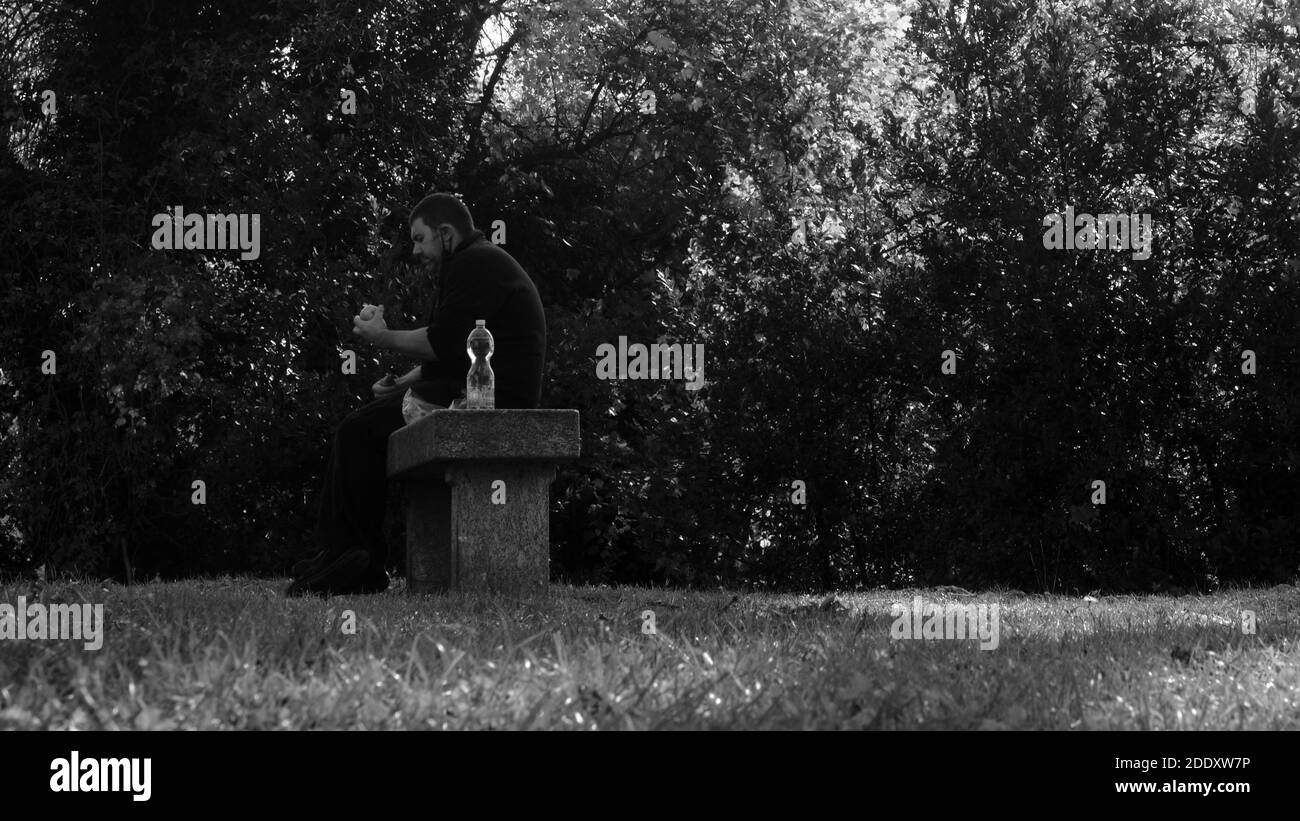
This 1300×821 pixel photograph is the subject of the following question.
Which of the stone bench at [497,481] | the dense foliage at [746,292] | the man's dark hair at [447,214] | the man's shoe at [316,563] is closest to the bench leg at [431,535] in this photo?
the man's shoe at [316,563]

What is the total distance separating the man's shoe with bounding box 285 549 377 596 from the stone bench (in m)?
0.59

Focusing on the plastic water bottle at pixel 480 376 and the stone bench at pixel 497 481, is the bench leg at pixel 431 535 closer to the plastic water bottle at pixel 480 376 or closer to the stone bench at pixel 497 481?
the stone bench at pixel 497 481

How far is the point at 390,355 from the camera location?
11.7 metres

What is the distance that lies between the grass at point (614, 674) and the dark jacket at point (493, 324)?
193cm

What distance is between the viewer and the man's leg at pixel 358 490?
7781 millimetres

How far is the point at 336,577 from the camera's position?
751cm

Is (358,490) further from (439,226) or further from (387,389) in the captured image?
(439,226)


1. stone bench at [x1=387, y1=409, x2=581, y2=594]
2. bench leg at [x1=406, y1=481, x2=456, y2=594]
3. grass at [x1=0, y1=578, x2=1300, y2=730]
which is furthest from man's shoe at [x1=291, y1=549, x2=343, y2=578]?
grass at [x1=0, y1=578, x2=1300, y2=730]

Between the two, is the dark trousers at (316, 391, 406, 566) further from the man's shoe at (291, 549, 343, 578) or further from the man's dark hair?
the man's dark hair

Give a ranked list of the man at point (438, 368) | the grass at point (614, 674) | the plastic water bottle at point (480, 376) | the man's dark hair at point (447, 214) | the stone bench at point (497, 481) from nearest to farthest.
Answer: the grass at point (614, 674)
the stone bench at point (497, 481)
the plastic water bottle at point (480, 376)
the man at point (438, 368)
the man's dark hair at point (447, 214)

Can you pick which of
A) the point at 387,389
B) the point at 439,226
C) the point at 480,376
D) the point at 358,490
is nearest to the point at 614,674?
the point at 480,376

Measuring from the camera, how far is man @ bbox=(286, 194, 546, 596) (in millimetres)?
7691

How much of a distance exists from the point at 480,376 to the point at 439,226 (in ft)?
3.70
